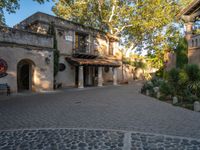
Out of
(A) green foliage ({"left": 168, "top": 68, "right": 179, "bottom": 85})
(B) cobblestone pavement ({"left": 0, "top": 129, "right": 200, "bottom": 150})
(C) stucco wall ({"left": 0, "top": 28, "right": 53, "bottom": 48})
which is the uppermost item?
(C) stucco wall ({"left": 0, "top": 28, "right": 53, "bottom": 48})

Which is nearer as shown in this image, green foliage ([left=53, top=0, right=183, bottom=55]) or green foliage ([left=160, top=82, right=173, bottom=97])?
green foliage ([left=160, top=82, right=173, bottom=97])

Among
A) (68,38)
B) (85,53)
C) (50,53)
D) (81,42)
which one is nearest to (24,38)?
(50,53)

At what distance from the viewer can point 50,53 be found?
51.4 ft

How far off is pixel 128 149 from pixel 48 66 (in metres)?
12.8

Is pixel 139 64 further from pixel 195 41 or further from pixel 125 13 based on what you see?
pixel 195 41

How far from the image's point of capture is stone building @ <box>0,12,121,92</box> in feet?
43.2

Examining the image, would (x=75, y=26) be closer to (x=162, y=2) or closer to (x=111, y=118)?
(x=162, y=2)

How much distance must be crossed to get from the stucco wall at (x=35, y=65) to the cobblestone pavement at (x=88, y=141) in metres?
8.81

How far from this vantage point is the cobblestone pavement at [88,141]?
414cm

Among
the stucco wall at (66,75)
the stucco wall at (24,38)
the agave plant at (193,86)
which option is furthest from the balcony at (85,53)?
the agave plant at (193,86)

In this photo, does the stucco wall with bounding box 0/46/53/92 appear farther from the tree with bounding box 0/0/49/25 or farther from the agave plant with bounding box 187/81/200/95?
the agave plant with bounding box 187/81/200/95

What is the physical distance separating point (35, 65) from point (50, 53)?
1782 mm

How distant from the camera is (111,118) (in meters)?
6.67

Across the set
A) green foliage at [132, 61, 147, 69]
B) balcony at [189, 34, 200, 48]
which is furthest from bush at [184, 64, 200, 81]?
green foliage at [132, 61, 147, 69]
